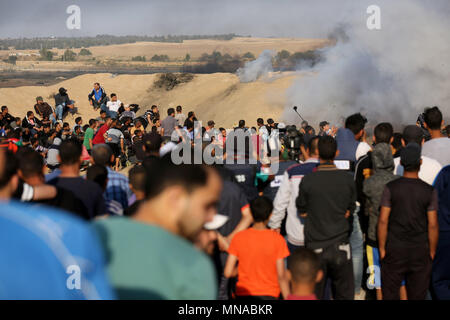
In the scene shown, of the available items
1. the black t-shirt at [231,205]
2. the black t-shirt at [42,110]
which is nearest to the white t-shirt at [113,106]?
the black t-shirt at [42,110]

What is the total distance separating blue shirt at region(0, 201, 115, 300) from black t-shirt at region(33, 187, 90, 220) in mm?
2665

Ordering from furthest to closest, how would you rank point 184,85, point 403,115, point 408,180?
point 184,85 → point 403,115 → point 408,180

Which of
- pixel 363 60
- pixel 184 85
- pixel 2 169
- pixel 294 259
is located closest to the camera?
pixel 2 169

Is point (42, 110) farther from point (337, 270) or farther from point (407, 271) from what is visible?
point (407, 271)

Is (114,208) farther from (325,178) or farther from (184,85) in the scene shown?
(184,85)

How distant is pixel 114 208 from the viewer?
5.09 meters

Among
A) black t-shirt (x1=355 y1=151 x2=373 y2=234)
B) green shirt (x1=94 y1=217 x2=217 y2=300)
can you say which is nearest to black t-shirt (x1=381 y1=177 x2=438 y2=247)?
black t-shirt (x1=355 y1=151 x2=373 y2=234)

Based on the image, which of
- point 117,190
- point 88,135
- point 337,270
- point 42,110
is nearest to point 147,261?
point 337,270

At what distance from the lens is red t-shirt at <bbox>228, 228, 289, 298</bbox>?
4.44 meters

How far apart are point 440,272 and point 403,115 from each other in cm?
1456

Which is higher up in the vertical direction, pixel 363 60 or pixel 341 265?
pixel 363 60

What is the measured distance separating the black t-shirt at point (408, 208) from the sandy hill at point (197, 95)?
15270 millimetres

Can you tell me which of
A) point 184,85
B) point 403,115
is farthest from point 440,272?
point 184,85

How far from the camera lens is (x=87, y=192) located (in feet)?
14.6
